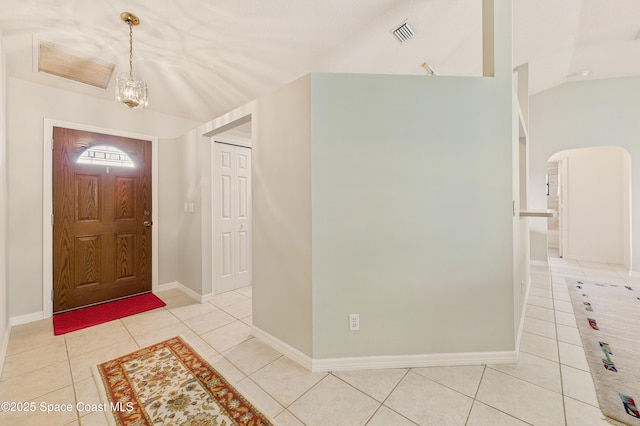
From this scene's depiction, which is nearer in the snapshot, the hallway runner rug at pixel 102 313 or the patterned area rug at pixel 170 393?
the patterned area rug at pixel 170 393

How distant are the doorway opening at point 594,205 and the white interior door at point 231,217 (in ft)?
19.2

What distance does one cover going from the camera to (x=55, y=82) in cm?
279

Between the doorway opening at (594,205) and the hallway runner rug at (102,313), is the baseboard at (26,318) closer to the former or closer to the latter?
the hallway runner rug at (102,313)

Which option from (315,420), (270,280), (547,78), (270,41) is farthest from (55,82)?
(547,78)

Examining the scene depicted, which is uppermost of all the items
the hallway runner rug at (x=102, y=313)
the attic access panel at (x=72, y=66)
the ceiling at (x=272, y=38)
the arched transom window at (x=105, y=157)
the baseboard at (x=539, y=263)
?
the ceiling at (x=272, y=38)

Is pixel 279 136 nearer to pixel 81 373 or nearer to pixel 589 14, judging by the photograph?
pixel 81 373

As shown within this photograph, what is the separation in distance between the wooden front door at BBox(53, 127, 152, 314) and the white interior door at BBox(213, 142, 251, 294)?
1.04m

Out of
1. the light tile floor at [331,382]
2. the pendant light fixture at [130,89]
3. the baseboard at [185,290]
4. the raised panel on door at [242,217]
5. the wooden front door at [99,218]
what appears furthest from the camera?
the raised panel on door at [242,217]

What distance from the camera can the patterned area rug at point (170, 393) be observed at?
4.88 feet

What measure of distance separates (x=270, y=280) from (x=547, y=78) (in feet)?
18.3

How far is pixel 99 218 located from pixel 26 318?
123 centimetres

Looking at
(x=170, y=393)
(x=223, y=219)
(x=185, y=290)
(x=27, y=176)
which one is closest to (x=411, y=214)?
(x=170, y=393)

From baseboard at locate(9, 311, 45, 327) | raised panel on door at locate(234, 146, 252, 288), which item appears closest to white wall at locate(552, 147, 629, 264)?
raised panel on door at locate(234, 146, 252, 288)

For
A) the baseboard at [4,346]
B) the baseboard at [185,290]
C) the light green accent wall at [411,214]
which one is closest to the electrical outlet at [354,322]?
the light green accent wall at [411,214]
